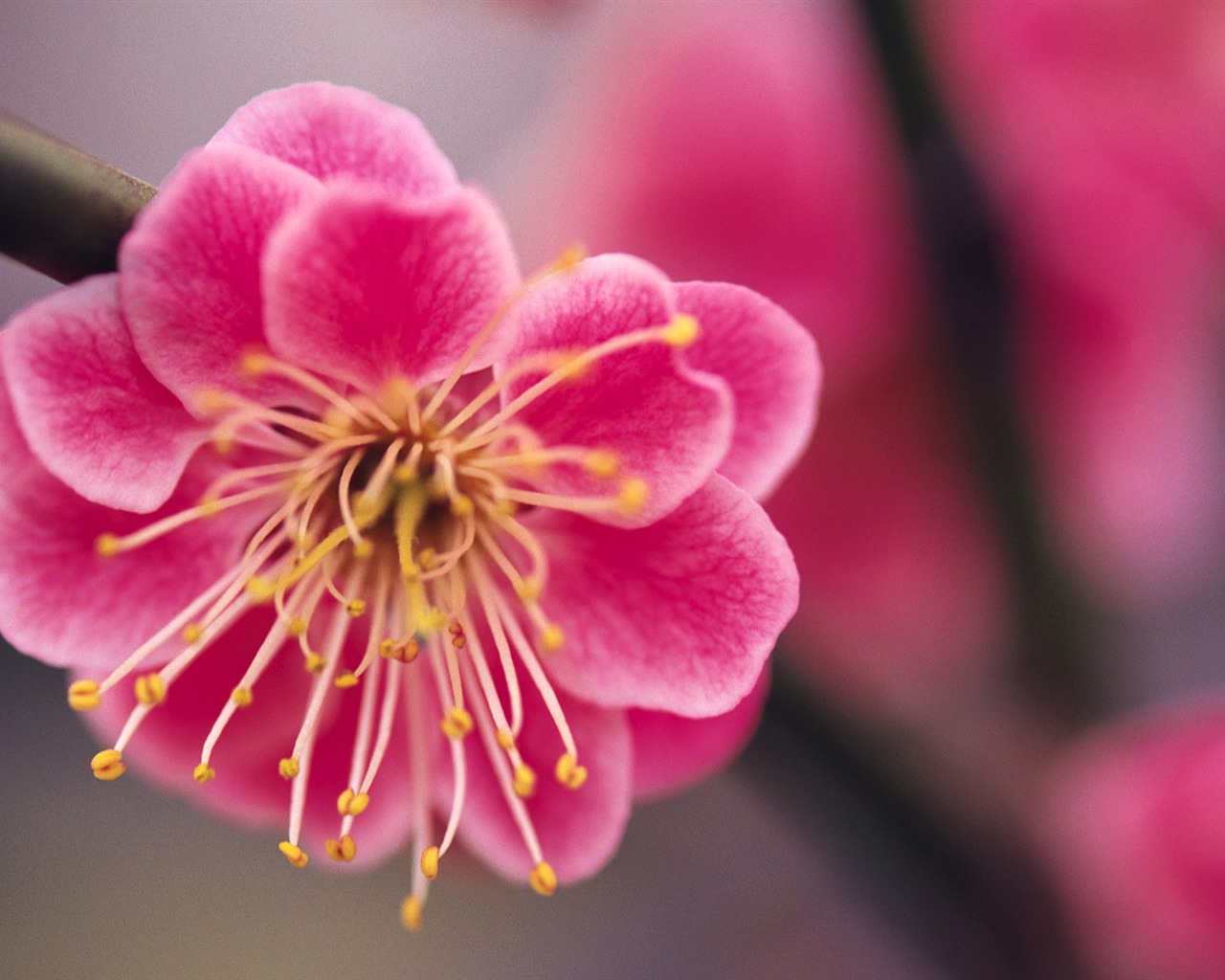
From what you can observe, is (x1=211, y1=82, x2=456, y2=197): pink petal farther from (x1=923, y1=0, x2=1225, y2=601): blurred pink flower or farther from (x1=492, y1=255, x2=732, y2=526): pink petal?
(x1=923, y1=0, x2=1225, y2=601): blurred pink flower

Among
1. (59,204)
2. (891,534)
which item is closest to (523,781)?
(59,204)

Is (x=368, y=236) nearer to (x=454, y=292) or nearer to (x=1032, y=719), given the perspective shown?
(x=454, y=292)

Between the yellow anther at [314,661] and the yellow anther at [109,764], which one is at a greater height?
the yellow anther at [314,661]

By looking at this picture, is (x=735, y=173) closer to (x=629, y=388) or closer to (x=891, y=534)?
(x=891, y=534)

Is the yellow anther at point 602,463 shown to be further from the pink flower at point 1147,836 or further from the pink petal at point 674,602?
the pink flower at point 1147,836

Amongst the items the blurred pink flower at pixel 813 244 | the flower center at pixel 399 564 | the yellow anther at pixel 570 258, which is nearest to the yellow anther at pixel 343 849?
the flower center at pixel 399 564

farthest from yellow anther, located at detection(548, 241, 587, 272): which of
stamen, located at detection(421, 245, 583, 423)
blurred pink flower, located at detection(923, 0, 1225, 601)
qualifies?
blurred pink flower, located at detection(923, 0, 1225, 601)

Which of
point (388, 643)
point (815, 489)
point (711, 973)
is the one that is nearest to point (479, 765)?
point (388, 643)
